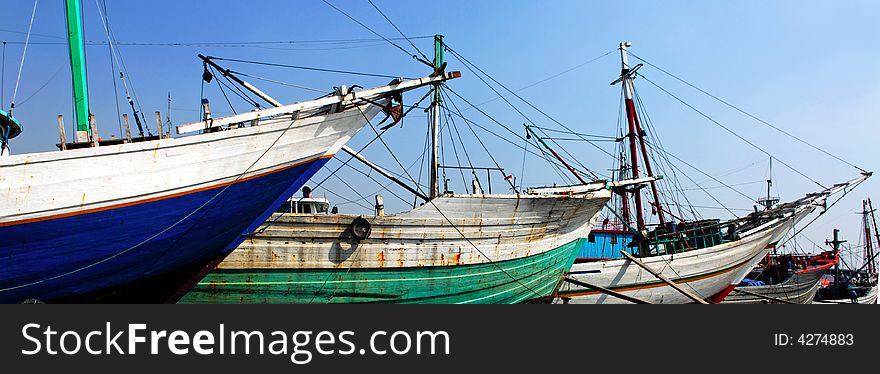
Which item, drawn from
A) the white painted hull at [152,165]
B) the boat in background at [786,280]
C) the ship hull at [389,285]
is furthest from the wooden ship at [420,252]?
the boat in background at [786,280]

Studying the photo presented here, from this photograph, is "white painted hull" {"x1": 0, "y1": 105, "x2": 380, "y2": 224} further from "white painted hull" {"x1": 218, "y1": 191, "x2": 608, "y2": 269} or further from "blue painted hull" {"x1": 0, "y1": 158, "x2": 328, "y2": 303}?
"white painted hull" {"x1": 218, "y1": 191, "x2": 608, "y2": 269}

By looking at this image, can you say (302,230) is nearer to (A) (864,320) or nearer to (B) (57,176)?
(B) (57,176)

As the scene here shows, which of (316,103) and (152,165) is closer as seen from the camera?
(152,165)

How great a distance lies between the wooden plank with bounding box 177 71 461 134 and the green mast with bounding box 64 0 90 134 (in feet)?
11.2

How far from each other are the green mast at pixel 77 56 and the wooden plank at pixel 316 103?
3420 mm

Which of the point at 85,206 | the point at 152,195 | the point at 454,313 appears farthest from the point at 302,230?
the point at 454,313

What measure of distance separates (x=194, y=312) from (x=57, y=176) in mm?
3331

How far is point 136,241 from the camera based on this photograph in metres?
9.33

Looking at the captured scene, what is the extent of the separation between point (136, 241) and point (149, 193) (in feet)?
2.94

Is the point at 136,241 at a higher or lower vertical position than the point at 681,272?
higher

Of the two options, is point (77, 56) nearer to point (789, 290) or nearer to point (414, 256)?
point (414, 256)

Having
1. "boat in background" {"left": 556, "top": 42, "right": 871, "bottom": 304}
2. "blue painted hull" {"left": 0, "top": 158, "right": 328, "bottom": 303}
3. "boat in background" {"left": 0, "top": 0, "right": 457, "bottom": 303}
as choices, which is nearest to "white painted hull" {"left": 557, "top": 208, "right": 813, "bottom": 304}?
"boat in background" {"left": 556, "top": 42, "right": 871, "bottom": 304}

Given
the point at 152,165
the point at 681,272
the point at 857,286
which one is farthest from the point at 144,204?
the point at 857,286

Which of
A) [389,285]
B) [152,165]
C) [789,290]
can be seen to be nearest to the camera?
[152,165]
